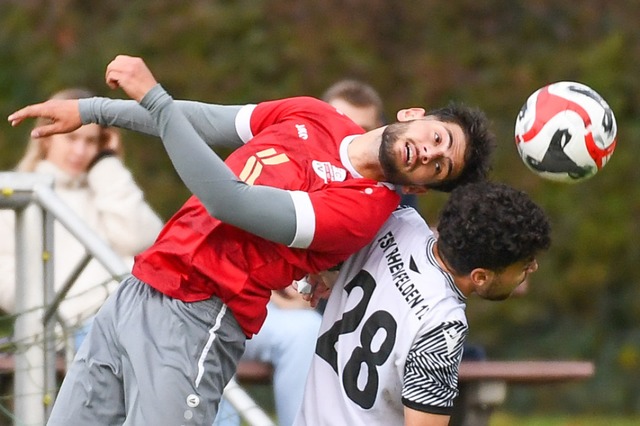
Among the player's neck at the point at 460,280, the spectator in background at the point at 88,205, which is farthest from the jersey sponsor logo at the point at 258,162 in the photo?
the spectator in background at the point at 88,205

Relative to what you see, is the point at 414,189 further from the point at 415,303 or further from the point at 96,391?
the point at 96,391

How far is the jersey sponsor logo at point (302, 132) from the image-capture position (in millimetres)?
3639

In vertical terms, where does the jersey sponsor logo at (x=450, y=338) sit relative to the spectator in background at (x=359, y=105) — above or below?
above

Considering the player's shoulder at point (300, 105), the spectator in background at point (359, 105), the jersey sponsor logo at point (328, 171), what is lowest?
the spectator in background at point (359, 105)

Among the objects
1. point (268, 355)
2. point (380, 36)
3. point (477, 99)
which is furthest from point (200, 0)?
point (268, 355)

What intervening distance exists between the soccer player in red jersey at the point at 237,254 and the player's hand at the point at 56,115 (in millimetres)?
53

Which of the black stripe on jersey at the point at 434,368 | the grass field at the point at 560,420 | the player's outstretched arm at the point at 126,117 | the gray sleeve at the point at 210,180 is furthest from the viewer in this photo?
the grass field at the point at 560,420

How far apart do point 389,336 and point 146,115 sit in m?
0.91

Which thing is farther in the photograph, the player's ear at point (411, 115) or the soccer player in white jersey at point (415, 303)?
the player's ear at point (411, 115)

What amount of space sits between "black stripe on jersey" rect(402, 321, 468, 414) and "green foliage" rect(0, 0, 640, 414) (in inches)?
288

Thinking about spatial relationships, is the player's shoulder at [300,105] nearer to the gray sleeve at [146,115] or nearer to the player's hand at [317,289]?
A: the gray sleeve at [146,115]

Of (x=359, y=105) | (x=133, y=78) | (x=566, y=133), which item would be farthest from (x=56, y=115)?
(x=359, y=105)

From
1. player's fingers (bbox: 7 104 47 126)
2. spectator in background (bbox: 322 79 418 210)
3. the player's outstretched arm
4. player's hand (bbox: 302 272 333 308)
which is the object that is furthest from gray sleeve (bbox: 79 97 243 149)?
spectator in background (bbox: 322 79 418 210)

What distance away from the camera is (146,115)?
149 inches
